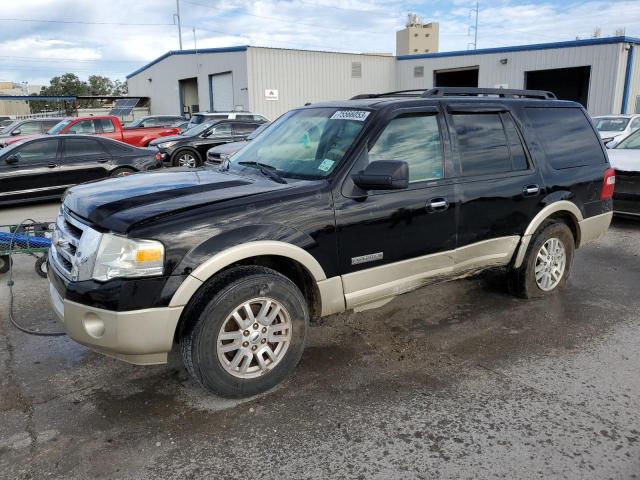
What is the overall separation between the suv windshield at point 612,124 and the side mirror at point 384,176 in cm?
1477

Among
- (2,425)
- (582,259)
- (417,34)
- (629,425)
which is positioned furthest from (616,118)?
(417,34)

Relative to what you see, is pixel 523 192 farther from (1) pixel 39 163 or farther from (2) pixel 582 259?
(1) pixel 39 163

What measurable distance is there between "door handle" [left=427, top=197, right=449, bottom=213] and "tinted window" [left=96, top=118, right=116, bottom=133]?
14068 mm

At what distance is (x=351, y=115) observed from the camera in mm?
4031

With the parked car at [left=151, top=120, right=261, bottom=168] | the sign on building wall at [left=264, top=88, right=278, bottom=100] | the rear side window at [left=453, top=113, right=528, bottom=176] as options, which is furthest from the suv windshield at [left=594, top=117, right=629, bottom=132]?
the sign on building wall at [left=264, top=88, right=278, bottom=100]

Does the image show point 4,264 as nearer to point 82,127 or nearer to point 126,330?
point 126,330

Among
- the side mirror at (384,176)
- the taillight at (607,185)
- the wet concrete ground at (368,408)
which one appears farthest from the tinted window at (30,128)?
the taillight at (607,185)

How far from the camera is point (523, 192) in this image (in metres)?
4.61

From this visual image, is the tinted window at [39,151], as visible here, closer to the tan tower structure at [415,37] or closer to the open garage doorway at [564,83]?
the open garage doorway at [564,83]

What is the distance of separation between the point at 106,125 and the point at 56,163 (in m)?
5.64

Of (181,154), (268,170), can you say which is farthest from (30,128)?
(268,170)

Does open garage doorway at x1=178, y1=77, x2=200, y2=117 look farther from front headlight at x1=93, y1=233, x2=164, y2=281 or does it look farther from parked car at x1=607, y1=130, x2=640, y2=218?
front headlight at x1=93, y1=233, x2=164, y2=281

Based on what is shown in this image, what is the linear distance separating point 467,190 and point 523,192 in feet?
2.33

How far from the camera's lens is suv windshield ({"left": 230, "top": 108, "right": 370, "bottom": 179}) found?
12.6ft
